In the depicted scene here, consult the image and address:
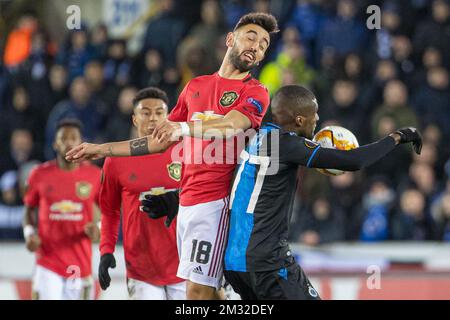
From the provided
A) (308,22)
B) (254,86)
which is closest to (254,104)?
(254,86)

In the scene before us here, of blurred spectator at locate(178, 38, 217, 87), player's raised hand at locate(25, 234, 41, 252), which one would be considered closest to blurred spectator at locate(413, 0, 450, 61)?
blurred spectator at locate(178, 38, 217, 87)

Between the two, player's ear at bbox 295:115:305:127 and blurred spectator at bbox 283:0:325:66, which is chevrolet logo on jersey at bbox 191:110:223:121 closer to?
player's ear at bbox 295:115:305:127

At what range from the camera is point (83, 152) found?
588cm

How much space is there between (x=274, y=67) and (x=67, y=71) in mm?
2937

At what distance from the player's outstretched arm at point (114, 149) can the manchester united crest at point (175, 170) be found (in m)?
1.22

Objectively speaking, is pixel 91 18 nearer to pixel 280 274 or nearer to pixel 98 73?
pixel 98 73

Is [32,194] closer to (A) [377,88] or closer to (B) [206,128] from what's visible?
(B) [206,128]

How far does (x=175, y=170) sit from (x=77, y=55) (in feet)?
21.3

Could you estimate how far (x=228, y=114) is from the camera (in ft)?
19.9

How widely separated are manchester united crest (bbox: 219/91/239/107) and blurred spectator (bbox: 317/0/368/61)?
6.55 metres

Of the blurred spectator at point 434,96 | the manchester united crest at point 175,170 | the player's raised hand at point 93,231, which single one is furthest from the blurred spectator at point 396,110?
the manchester united crest at point 175,170

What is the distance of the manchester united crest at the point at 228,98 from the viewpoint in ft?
20.6

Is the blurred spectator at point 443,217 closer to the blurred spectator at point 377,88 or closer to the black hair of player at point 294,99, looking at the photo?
the blurred spectator at point 377,88

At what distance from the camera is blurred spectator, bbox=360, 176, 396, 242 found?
10.9 meters
